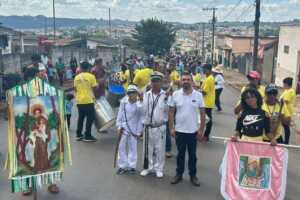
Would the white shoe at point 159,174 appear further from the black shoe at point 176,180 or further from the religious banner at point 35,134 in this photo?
the religious banner at point 35,134

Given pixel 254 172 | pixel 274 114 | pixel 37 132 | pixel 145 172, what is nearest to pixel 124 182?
pixel 145 172

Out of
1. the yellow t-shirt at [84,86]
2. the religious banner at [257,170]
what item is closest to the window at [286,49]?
the yellow t-shirt at [84,86]

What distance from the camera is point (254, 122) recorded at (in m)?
6.23

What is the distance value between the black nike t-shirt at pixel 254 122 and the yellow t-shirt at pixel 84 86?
177 inches

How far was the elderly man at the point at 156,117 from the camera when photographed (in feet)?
24.4

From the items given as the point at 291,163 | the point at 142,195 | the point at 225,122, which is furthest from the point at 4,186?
the point at 225,122

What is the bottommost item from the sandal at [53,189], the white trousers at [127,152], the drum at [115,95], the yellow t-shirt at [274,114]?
the sandal at [53,189]

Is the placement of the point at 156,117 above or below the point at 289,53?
below

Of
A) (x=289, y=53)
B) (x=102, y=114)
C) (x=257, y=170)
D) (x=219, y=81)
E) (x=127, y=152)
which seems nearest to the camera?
(x=257, y=170)

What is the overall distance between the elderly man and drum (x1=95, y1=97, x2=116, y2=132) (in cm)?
320

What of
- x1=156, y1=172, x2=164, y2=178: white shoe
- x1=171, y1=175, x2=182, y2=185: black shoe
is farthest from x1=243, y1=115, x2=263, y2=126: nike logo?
x1=156, y1=172, x2=164, y2=178: white shoe

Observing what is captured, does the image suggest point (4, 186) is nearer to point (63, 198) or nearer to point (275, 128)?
point (63, 198)

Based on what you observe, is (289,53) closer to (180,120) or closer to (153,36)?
(180,120)

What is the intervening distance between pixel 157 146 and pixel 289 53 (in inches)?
917
